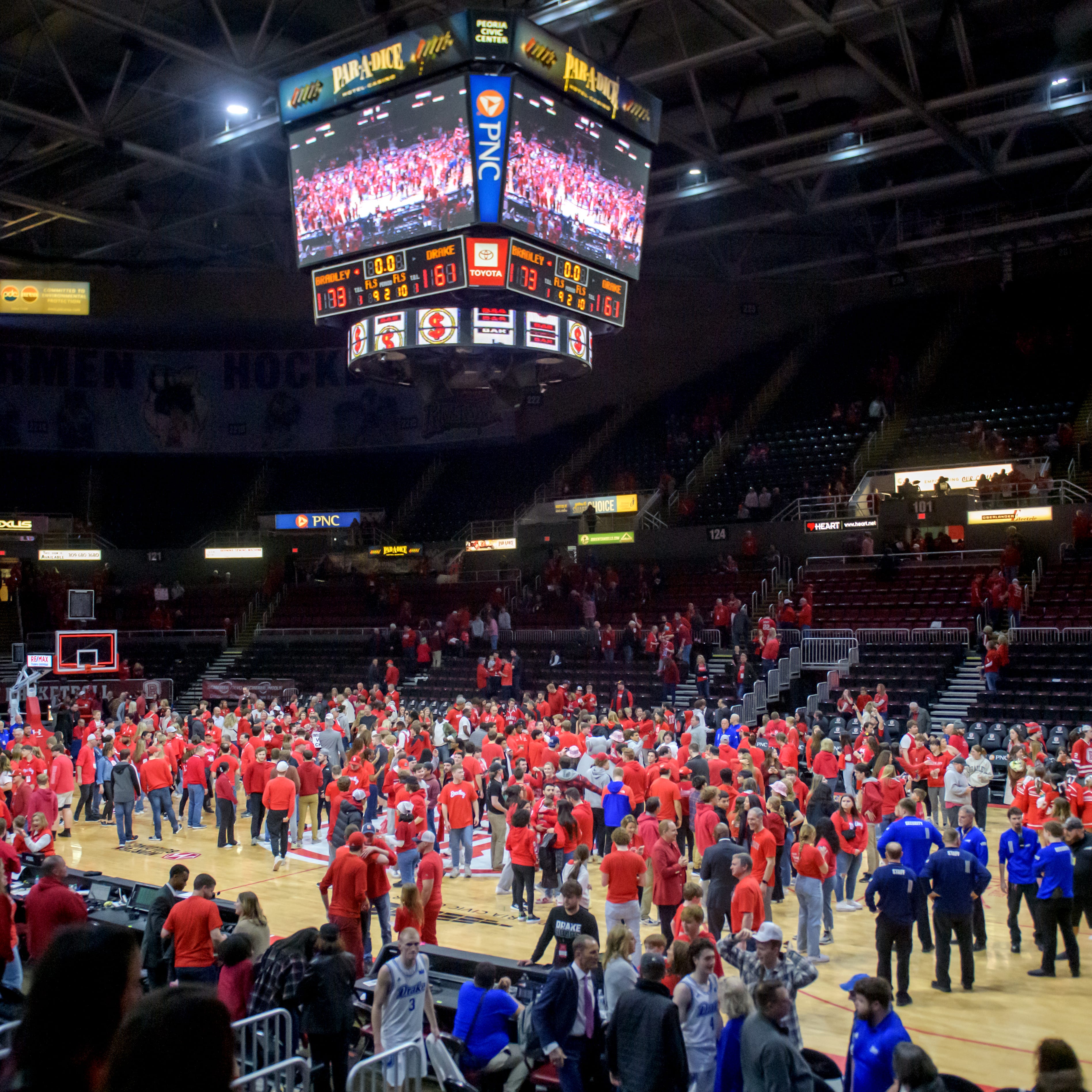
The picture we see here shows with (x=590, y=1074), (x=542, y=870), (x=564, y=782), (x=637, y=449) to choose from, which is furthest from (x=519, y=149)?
(x=637, y=449)

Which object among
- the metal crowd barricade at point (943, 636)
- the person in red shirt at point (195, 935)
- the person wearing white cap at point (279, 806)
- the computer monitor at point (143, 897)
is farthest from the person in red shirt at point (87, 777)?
the metal crowd barricade at point (943, 636)

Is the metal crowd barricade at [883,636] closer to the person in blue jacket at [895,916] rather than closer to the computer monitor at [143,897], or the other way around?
the person in blue jacket at [895,916]

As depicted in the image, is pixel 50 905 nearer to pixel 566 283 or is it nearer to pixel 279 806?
pixel 279 806

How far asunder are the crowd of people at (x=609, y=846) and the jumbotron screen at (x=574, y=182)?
7.75 m

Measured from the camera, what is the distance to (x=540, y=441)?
39156mm

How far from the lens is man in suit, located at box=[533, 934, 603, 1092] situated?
6.90m

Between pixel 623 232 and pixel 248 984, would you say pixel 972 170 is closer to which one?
pixel 623 232

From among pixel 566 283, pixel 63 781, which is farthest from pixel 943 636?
pixel 63 781

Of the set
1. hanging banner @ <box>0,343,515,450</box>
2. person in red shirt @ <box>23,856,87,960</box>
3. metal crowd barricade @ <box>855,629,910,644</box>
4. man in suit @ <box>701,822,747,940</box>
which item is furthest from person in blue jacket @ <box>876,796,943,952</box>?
hanging banner @ <box>0,343,515,450</box>

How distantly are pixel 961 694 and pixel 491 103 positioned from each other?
1462 centimetres

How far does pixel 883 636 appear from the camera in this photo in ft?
81.2

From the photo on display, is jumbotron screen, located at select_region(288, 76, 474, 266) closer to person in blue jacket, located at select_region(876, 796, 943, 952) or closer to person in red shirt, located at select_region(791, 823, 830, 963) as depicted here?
person in red shirt, located at select_region(791, 823, 830, 963)

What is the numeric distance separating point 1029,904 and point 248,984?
7.37 metres

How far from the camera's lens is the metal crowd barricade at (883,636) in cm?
2453
